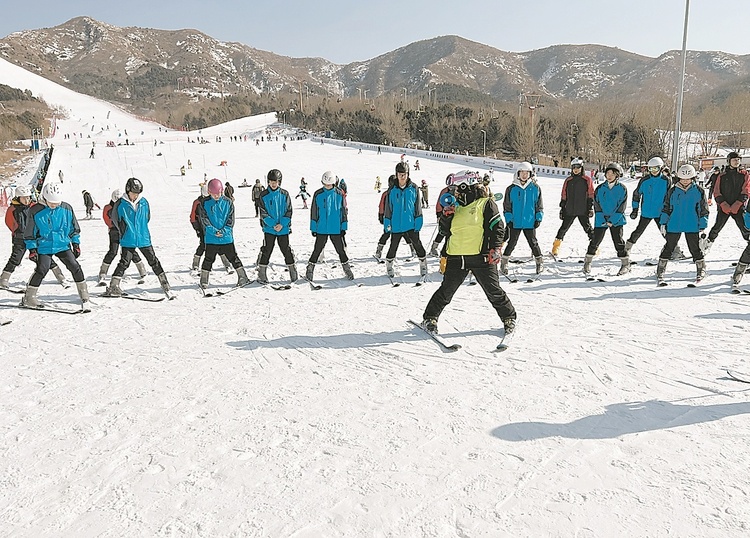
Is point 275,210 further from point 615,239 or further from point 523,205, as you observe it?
point 615,239

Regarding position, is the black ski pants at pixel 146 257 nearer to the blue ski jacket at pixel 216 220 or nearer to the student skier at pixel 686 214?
the blue ski jacket at pixel 216 220

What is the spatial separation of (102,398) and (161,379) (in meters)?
0.54

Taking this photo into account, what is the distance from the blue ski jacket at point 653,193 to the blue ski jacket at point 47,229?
9.37 m

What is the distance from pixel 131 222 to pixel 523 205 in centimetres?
616

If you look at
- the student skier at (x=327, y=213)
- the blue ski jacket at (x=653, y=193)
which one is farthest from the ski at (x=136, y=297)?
the blue ski jacket at (x=653, y=193)

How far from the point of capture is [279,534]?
288 centimetres

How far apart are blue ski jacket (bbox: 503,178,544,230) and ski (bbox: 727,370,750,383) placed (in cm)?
411

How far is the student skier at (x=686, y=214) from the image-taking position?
24.5 ft

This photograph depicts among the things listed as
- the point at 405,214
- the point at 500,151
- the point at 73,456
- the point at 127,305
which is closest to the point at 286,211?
the point at 405,214

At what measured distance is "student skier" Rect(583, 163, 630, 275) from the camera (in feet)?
27.3

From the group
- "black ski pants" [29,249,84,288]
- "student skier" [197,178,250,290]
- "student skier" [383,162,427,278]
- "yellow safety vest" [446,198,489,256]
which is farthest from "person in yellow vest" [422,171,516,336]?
"black ski pants" [29,249,84,288]

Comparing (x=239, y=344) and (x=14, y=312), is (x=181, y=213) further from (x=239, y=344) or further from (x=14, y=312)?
(x=239, y=344)

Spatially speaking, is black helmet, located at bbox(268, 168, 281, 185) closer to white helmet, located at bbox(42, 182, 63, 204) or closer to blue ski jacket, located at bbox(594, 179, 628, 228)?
white helmet, located at bbox(42, 182, 63, 204)

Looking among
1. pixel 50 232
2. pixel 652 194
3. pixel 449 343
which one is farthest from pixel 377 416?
pixel 652 194
